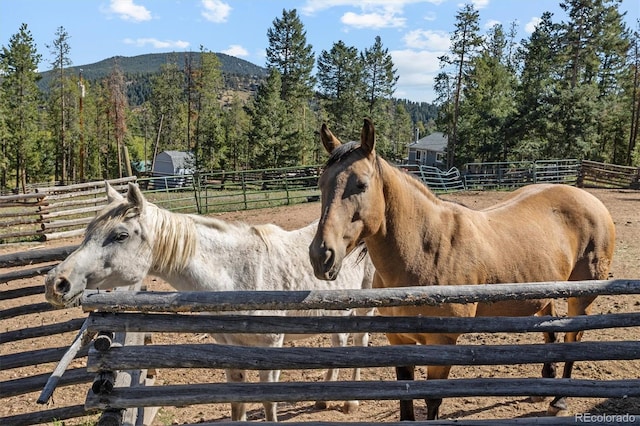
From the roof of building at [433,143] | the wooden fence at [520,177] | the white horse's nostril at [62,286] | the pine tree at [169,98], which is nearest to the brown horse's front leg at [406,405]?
the white horse's nostril at [62,286]

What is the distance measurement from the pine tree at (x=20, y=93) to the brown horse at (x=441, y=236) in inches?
1436

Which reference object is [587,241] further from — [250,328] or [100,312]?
[100,312]

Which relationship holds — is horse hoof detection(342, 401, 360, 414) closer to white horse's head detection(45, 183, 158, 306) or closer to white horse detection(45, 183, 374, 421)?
white horse detection(45, 183, 374, 421)

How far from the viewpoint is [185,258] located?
11.3ft

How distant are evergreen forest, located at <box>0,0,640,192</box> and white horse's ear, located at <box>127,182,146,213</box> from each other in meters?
21.7

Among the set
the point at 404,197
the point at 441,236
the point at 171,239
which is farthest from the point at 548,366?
the point at 171,239

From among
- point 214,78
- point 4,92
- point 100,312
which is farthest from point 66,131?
point 100,312

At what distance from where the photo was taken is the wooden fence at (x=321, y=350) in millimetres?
2467

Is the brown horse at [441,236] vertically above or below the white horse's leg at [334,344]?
above

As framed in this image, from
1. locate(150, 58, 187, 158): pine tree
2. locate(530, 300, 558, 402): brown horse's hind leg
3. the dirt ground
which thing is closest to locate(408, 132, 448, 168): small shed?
locate(150, 58, 187, 158): pine tree

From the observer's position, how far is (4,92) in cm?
3219

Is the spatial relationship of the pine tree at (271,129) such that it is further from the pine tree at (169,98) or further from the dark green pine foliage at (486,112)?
the pine tree at (169,98)

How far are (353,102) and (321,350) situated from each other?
40640mm

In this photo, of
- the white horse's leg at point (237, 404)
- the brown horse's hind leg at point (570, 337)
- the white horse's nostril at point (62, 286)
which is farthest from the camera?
the brown horse's hind leg at point (570, 337)
